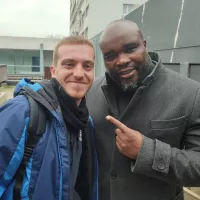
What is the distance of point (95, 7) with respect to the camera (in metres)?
25.2

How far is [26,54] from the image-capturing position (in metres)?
33.0

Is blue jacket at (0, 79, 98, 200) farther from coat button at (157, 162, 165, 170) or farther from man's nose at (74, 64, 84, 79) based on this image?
coat button at (157, 162, 165, 170)

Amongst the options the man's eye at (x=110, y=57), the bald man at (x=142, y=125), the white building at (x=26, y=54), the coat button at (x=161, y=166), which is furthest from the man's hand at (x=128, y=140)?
the white building at (x=26, y=54)

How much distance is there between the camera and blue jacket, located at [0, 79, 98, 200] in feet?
4.72

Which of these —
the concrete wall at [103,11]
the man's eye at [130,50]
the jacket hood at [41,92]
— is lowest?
the jacket hood at [41,92]

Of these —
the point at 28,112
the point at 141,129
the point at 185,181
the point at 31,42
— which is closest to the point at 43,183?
the point at 28,112

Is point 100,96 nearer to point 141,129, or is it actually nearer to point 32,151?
point 141,129

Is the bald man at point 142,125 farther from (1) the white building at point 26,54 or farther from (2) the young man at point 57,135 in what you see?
(1) the white building at point 26,54

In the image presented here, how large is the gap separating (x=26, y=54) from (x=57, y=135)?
33.3m

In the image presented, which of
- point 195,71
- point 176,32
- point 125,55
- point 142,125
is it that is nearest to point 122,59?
point 125,55

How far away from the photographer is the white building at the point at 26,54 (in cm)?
3073

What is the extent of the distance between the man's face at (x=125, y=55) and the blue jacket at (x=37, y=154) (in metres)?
0.57

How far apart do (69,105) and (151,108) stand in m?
0.62

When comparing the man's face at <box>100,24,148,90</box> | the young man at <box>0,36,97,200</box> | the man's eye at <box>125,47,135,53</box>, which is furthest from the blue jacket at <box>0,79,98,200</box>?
the man's eye at <box>125,47,135,53</box>
